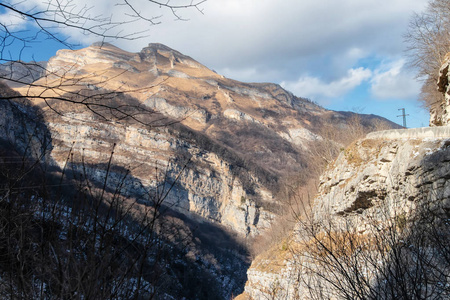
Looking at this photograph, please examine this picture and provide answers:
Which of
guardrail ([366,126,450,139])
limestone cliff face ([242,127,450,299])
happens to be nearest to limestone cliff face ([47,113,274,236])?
limestone cliff face ([242,127,450,299])

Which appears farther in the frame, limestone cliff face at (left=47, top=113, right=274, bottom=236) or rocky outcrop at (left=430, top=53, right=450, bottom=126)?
limestone cliff face at (left=47, top=113, right=274, bottom=236)

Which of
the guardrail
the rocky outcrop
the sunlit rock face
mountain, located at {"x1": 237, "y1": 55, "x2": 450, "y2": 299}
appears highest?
the sunlit rock face

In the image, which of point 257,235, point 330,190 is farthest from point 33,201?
point 257,235

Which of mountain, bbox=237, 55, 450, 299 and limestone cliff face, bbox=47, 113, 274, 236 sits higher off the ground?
limestone cliff face, bbox=47, 113, 274, 236

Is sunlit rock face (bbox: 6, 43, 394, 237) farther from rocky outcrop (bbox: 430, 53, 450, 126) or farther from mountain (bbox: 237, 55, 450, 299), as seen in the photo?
rocky outcrop (bbox: 430, 53, 450, 126)

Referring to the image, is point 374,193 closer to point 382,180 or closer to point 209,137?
point 382,180

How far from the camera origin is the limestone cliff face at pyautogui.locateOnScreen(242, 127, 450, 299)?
825cm

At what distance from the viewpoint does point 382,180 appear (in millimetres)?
10891

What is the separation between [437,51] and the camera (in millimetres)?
15992

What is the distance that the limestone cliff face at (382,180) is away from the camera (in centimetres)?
825

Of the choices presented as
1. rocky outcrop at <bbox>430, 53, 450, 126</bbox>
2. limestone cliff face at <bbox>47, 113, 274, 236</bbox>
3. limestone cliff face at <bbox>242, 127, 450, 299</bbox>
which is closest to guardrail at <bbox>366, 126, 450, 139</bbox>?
limestone cliff face at <bbox>242, 127, 450, 299</bbox>

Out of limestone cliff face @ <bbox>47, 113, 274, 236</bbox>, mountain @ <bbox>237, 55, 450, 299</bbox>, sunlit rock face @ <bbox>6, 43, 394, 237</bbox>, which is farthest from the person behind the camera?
limestone cliff face @ <bbox>47, 113, 274, 236</bbox>

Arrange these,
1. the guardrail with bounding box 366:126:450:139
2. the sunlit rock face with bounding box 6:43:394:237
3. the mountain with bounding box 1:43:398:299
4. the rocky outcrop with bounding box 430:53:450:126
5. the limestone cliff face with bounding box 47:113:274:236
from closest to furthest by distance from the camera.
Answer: the guardrail with bounding box 366:126:450:139 → the rocky outcrop with bounding box 430:53:450:126 → the mountain with bounding box 1:43:398:299 → the sunlit rock face with bounding box 6:43:394:237 → the limestone cliff face with bounding box 47:113:274:236

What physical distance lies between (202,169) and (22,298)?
9103cm
